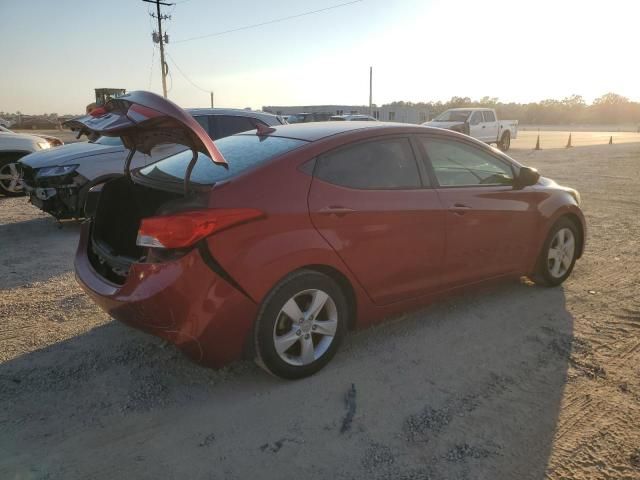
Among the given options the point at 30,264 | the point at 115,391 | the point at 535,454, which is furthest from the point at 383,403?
the point at 30,264

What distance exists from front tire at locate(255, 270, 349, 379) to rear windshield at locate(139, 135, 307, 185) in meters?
0.76

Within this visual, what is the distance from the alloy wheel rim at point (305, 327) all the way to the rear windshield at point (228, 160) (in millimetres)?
875

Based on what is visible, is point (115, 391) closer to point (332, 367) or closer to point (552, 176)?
point (332, 367)

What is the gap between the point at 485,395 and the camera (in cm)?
304

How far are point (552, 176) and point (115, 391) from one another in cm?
1307

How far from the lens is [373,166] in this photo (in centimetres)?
350

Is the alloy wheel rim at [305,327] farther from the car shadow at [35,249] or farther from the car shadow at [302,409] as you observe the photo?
the car shadow at [35,249]

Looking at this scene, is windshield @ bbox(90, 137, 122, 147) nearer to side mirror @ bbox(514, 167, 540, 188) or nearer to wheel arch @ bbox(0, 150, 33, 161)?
wheel arch @ bbox(0, 150, 33, 161)

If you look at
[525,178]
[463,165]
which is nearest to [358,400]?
[463,165]

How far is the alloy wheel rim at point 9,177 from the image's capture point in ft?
30.3

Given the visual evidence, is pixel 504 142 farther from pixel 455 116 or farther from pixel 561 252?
pixel 561 252

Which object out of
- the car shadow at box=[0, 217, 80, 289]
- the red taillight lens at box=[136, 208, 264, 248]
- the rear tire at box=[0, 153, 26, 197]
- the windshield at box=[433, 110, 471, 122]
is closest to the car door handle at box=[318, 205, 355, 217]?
the red taillight lens at box=[136, 208, 264, 248]

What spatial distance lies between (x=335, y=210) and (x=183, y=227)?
0.97 metres

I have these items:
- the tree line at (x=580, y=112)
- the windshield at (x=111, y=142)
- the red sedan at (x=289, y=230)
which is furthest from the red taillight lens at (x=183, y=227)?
the tree line at (x=580, y=112)
